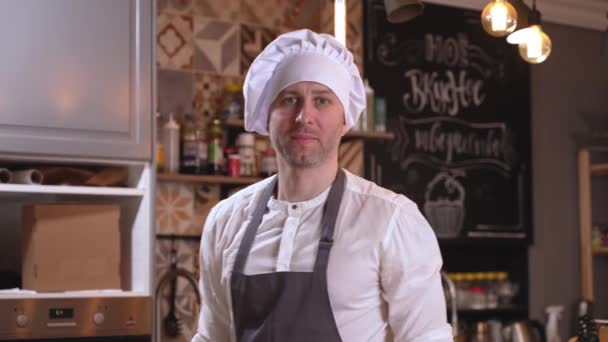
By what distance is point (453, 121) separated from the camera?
5.26m

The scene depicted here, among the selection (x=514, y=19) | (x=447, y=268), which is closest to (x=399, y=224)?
(x=514, y=19)

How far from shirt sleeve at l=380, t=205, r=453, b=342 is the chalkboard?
3.07m

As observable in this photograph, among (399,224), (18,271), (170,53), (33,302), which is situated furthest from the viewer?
(170,53)

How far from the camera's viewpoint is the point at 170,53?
4371mm

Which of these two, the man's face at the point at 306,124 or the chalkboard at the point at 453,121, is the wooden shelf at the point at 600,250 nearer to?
the chalkboard at the point at 453,121

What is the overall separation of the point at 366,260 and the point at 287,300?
0.60 feet

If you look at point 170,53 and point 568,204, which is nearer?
point 170,53

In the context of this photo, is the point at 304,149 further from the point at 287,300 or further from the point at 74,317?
the point at 74,317

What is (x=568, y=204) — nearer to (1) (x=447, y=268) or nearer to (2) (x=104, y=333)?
(1) (x=447, y=268)

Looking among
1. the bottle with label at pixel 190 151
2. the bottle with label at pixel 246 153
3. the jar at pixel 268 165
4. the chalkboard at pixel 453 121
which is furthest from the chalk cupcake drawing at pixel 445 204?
the bottle with label at pixel 190 151

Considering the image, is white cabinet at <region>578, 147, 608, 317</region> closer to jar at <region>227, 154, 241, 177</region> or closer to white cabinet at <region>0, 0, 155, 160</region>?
jar at <region>227, 154, 241, 177</region>

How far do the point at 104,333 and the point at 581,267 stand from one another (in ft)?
11.8

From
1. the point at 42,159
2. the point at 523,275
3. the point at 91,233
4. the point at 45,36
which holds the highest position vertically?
the point at 45,36

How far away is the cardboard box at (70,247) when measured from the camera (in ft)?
9.73
